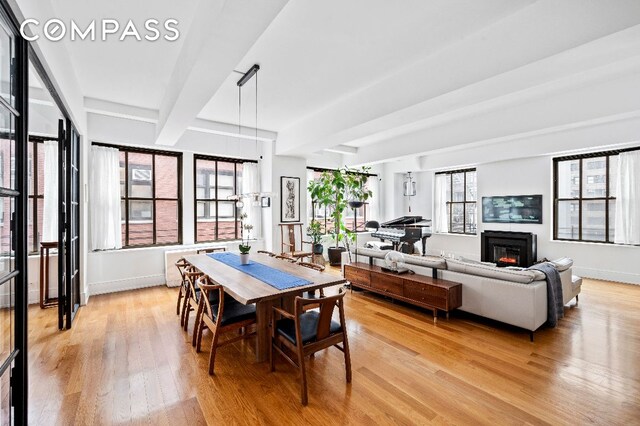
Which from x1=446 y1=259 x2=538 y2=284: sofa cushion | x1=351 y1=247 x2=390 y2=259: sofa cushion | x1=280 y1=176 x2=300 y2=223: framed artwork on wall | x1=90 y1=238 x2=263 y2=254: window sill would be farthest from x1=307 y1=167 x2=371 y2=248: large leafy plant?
x1=446 y1=259 x2=538 y2=284: sofa cushion

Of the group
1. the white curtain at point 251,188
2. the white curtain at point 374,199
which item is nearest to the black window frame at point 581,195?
the white curtain at point 374,199

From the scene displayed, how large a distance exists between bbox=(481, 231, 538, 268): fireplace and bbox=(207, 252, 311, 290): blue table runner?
4.60 m

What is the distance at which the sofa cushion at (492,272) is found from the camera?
3.28m

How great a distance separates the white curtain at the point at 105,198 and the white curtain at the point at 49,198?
1.61ft

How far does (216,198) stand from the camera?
6.23 m

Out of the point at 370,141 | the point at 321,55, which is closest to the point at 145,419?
the point at 321,55

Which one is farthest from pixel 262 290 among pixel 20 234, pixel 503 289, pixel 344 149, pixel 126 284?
pixel 344 149

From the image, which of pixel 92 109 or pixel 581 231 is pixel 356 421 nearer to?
pixel 92 109

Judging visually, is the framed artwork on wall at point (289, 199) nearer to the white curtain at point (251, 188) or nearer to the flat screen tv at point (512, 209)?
the white curtain at point (251, 188)

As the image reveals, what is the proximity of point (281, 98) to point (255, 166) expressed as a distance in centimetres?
252

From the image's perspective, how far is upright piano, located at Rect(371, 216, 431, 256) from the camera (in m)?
6.79

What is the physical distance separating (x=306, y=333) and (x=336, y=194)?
5130 millimetres

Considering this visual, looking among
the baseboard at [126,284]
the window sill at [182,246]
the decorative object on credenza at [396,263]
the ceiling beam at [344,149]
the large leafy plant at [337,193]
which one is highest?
the ceiling beam at [344,149]

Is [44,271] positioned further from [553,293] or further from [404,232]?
[553,293]
